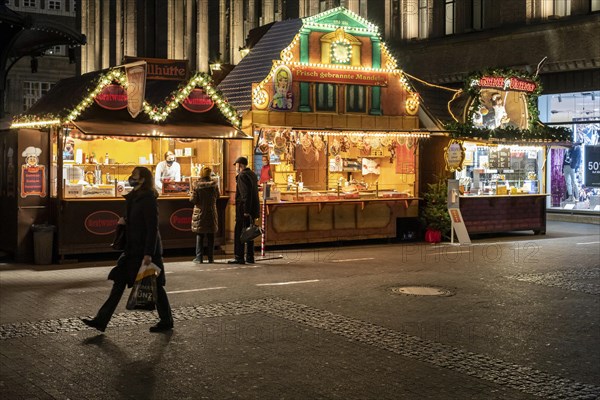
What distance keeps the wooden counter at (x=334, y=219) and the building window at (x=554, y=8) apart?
11.1 metres

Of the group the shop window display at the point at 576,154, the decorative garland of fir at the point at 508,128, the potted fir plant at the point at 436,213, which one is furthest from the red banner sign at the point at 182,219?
the shop window display at the point at 576,154

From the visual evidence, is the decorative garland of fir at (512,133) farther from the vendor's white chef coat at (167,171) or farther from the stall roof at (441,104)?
the vendor's white chef coat at (167,171)

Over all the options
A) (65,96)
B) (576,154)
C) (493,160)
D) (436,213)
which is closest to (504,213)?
(493,160)

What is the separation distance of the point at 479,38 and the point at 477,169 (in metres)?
9.94

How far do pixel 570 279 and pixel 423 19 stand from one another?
69.3 ft

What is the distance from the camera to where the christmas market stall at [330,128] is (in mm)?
19312

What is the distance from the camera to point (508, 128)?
22.2 metres

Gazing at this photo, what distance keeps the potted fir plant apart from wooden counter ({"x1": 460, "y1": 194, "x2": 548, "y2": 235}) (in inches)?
29.5

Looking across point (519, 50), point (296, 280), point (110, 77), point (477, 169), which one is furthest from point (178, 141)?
point (519, 50)

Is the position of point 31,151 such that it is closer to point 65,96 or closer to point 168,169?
point 65,96

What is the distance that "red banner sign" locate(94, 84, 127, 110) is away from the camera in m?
17.3

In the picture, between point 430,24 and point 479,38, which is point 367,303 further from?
point 430,24

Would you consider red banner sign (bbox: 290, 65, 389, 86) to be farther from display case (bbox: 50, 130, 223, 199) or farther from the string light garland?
display case (bbox: 50, 130, 223, 199)

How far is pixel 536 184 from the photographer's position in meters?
23.4
